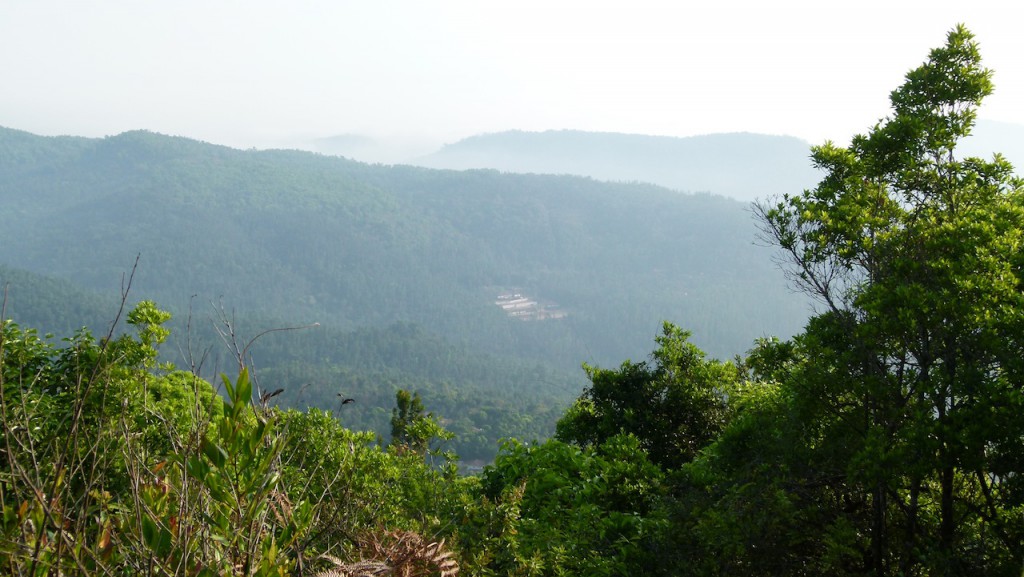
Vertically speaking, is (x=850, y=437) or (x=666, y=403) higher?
(x=850, y=437)

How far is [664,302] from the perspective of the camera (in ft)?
559

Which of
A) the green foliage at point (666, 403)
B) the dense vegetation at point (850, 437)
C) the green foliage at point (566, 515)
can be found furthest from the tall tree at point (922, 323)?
the green foliage at point (666, 403)

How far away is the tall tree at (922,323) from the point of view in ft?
13.4

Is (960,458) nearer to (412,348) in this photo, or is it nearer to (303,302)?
(412,348)

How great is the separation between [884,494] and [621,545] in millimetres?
1933

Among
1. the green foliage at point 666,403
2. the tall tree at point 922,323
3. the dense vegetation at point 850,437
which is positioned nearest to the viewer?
the dense vegetation at point 850,437

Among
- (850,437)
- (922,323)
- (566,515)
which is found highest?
(922,323)

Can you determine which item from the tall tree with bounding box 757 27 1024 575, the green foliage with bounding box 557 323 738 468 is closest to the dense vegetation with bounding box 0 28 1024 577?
the tall tree with bounding box 757 27 1024 575

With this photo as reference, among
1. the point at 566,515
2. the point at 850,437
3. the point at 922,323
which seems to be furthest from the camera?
the point at 566,515

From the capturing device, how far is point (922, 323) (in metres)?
4.52

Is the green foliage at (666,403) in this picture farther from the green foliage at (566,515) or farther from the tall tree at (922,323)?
the tall tree at (922,323)

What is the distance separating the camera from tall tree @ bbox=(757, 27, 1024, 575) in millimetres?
4082

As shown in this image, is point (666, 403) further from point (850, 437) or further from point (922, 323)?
point (922, 323)

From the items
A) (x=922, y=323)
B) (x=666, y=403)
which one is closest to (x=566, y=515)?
(x=922, y=323)
